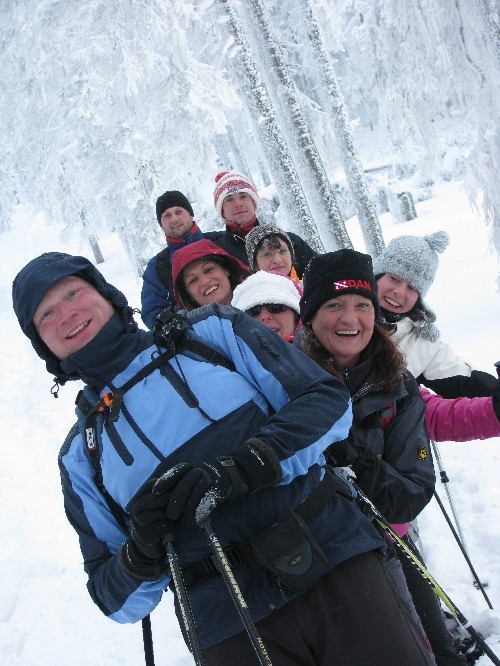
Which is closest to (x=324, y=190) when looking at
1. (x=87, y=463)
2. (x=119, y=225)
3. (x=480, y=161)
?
(x=480, y=161)

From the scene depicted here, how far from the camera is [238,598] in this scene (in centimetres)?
151

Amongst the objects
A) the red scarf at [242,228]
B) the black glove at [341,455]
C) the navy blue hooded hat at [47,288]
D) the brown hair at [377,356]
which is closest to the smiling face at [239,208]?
the red scarf at [242,228]

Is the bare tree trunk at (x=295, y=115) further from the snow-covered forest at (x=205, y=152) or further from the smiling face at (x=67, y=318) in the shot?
the smiling face at (x=67, y=318)

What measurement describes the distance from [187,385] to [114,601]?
0.92 m

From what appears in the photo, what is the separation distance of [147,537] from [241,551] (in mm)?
389

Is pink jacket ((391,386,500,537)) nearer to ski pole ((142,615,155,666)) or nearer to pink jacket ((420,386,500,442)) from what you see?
pink jacket ((420,386,500,442))

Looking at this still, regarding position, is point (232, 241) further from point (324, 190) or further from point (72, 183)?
point (72, 183)

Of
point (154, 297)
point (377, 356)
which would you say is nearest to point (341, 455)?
point (377, 356)

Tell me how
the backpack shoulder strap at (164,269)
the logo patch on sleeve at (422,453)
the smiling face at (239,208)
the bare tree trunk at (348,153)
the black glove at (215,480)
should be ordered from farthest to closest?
the bare tree trunk at (348,153), the smiling face at (239,208), the backpack shoulder strap at (164,269), the logo patch on sleeve at (422,453), the black glove at (215,480)

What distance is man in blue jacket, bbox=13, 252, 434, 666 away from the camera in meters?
1.62

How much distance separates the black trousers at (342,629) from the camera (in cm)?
159

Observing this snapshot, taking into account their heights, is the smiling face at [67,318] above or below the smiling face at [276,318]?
above

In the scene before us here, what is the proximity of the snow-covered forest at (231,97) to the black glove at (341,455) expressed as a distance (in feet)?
17.8

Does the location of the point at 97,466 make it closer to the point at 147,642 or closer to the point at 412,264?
the point at 147,642
